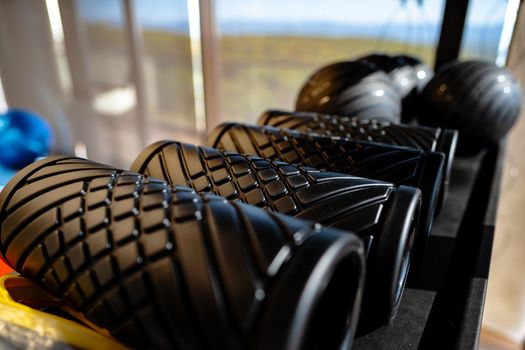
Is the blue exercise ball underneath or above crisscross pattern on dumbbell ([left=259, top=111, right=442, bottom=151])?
underneath

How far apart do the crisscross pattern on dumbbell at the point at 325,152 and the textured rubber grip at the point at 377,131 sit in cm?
7

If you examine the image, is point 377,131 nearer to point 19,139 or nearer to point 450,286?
point 450,286

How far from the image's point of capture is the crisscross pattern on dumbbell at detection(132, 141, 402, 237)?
0.29 m

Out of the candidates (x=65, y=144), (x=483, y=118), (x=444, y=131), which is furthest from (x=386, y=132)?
(x=65, y=144)

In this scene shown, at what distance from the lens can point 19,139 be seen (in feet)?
5.60

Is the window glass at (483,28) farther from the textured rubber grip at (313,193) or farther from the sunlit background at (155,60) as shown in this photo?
the textured rubber grip at (313,193)

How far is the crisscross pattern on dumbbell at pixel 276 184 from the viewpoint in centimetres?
29

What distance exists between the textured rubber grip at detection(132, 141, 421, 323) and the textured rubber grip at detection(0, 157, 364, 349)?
0.16 feet

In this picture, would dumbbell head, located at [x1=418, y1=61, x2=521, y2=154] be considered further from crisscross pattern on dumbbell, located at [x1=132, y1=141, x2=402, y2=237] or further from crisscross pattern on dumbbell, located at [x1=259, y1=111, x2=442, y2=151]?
crisscross pattern on dumbbell, located at [x1=132, y1=141, x2=402, y2=237]

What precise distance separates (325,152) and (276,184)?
11 cm

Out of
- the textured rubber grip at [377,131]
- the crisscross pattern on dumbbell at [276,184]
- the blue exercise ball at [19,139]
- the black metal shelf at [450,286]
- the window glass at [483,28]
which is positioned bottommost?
the blue exercise ball at [19,139]

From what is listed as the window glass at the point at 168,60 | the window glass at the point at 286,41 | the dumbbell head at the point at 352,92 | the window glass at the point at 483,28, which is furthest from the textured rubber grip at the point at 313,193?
the window glass at the point at 168,60

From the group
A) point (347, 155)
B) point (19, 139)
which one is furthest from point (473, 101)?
point (19, 139)

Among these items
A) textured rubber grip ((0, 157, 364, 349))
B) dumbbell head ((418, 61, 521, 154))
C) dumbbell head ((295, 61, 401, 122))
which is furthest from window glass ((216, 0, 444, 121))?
textured rubber grip ((0, 157, 364, 349))
